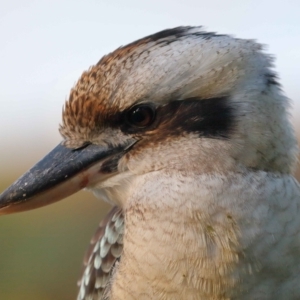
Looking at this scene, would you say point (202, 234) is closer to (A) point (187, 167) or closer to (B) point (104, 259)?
(A) point (187, 167)

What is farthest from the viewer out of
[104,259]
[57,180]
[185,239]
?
[104,259]

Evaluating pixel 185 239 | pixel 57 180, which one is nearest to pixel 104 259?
pixel 57 180

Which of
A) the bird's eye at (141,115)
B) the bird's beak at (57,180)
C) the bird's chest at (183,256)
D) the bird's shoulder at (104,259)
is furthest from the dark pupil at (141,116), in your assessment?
the bird's shoulder at (104,259)

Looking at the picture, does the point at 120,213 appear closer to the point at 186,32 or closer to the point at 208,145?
the point at 208,145

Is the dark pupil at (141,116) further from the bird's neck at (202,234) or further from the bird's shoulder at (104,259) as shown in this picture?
the bird's shoulder at (104,259)

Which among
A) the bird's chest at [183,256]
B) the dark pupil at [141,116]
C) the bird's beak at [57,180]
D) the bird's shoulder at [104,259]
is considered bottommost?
the bird's shoulder at [104,259]

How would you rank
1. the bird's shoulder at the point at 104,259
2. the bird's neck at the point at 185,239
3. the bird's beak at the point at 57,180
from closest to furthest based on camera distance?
the bird's neck at the point at 185,239, the bird's beak at the point at 57,180, the bird's shoulder at the point at 104,259

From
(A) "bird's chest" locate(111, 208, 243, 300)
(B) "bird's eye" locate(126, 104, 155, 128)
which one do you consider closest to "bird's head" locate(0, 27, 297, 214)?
(B) "bird's eye" locate(126, 104, 155, 128)
